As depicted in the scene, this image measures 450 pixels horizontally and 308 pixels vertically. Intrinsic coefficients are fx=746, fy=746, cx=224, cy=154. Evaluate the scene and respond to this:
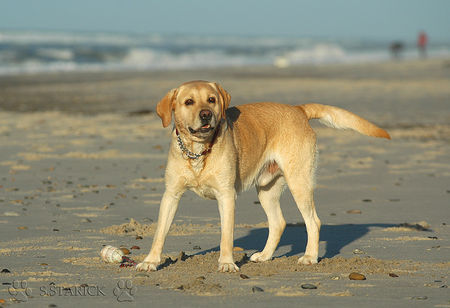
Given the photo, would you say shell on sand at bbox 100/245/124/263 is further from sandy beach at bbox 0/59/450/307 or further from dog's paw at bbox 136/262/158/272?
dog's paw at bbox 136/262/158/272

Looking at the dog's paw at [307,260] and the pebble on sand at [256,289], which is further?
the dog's paw at [307,260]

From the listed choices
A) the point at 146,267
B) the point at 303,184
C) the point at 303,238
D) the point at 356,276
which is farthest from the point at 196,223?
the point at 356,276

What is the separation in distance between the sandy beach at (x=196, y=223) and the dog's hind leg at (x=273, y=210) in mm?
276

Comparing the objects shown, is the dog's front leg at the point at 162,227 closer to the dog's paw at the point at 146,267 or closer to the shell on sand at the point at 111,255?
the dog's paw at the point at 146,267

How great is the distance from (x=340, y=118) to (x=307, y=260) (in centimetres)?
150

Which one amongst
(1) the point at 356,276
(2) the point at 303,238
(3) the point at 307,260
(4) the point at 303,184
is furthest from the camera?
(2) the point at 303,238

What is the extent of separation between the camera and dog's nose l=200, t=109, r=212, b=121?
518cm

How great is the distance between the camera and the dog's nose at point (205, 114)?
5184mm

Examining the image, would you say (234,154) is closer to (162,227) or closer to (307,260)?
(162,227)

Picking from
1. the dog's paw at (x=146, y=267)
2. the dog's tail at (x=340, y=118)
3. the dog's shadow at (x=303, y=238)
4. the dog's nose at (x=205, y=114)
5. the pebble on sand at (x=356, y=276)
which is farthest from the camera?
the dog's tail at (x=340, y=118)

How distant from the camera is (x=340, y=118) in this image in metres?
6.55

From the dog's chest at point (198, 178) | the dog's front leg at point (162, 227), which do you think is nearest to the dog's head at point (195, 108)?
the dog's chest at point (198, 178)

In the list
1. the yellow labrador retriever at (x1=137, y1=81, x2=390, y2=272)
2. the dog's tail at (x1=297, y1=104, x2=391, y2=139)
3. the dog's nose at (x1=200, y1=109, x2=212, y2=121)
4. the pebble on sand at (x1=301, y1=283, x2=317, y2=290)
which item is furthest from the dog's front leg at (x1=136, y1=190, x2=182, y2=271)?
the dog's tail at (x1=297, y1=104, x2=391, y2=139)

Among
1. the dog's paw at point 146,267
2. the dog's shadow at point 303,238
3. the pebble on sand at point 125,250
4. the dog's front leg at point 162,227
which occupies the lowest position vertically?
the dog's shadow at point 303,238
